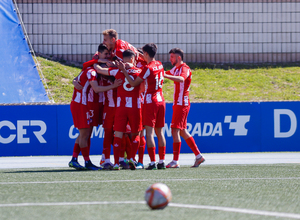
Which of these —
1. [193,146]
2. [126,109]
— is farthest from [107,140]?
[193,146]

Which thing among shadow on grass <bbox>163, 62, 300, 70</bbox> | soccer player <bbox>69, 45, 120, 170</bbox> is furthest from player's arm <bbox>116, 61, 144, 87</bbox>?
shadow on grass <bbox>163, 62, 300, 70</bbox>

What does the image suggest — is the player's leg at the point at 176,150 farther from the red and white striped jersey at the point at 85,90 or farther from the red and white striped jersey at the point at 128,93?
the red and white striped jersey at the point at 85,90

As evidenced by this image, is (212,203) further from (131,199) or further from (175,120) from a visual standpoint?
(175,120)

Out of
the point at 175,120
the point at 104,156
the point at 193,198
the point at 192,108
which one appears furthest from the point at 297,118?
the point at 193,198

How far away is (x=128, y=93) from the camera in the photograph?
21.7ft

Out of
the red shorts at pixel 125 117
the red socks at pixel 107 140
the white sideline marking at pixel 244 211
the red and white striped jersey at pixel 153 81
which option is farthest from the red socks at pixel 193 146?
the white sideline marking at pixel 244 211

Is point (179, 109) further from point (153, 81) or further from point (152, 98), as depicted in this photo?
point (153, 81)

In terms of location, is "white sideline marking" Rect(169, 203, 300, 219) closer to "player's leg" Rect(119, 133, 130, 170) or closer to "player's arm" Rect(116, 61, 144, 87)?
"player's arm" Rect(116, 61, 144, 87)

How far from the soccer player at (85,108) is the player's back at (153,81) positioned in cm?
57

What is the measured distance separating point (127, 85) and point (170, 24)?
439 inches

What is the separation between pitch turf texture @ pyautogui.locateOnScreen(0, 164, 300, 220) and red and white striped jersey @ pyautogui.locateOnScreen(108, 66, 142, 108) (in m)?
1.27

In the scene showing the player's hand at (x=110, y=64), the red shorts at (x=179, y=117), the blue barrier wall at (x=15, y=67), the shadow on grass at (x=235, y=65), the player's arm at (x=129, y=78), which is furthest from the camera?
the shadow on grass at (x=235, y=65)

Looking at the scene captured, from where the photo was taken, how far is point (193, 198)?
3752mm

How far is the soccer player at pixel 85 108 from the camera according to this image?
6832 millimetres
